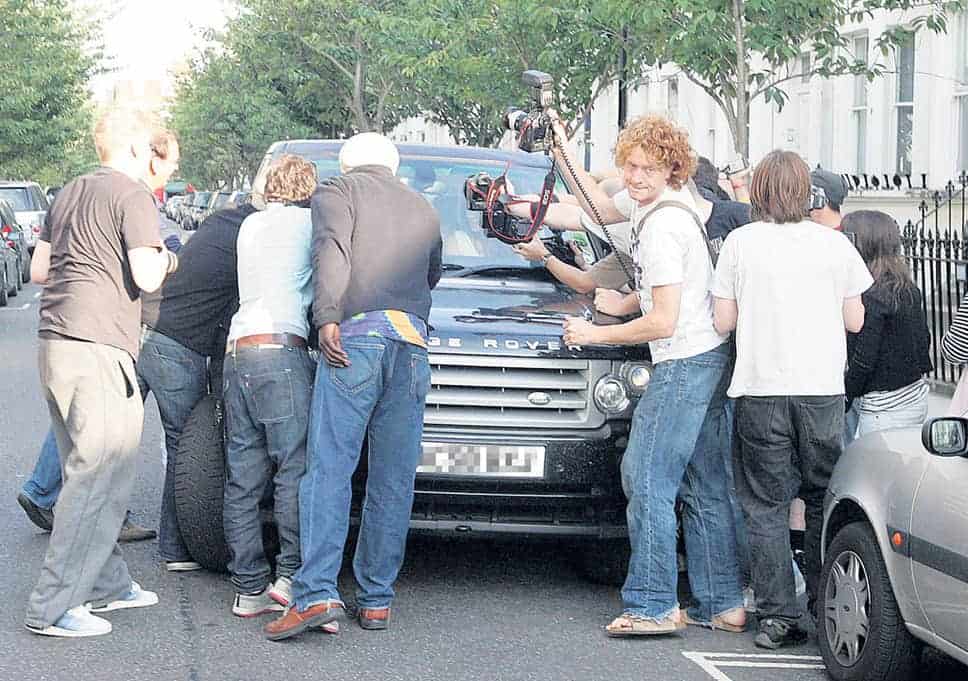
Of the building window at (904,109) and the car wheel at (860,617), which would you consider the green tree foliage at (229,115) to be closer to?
the building window at (904,109)

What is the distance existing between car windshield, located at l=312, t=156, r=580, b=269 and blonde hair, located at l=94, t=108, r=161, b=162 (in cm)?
179

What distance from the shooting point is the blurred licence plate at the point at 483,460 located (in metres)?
6.05

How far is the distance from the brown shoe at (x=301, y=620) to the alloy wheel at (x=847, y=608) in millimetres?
1794

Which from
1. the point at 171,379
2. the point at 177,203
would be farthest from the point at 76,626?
the point at 177,203

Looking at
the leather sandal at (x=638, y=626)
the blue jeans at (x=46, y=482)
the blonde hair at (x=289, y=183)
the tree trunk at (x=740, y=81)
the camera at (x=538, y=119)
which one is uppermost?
the tree trunk at (x=740, y=81)

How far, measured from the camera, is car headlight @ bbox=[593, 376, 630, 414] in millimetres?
6199

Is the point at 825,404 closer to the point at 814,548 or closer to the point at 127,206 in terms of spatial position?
the point at 814,548

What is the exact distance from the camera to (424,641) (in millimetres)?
5852

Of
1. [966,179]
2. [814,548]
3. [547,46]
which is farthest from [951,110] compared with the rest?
[814,548]

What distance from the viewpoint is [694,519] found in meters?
6.20

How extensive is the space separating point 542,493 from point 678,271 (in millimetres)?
1055

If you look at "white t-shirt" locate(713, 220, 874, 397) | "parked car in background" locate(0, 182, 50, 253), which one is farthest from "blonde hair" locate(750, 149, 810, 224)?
"parked car in background" locate(0, 182, 50, 253)

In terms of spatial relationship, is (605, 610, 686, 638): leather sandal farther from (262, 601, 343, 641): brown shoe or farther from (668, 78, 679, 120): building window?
(668, 78, 679, 120): building window

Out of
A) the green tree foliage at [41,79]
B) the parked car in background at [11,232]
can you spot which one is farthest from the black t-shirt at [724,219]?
the green tree foliage at [41,79]
